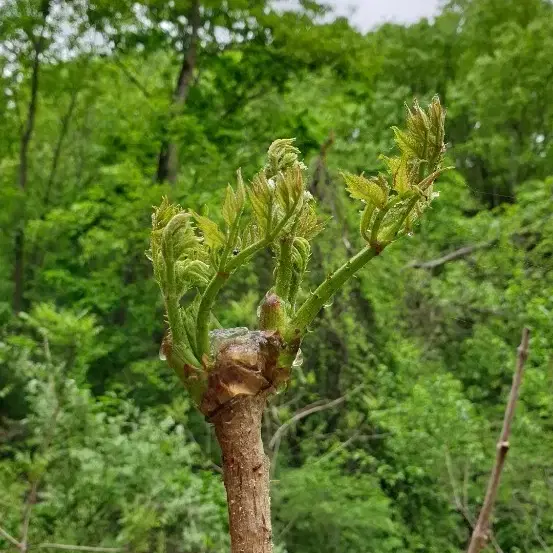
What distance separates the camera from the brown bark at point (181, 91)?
291 inches

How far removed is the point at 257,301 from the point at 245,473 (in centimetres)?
471

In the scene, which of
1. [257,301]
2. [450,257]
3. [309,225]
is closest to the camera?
[309,225]

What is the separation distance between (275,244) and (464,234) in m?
6.40

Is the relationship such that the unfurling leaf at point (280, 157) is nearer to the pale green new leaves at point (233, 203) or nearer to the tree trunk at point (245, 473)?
the pale green new leaves at point (233, 203)

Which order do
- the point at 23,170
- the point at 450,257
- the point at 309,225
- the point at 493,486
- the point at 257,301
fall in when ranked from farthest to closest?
the point at 23,170 < the point at 450,257 < the point at 257,301 < the point at 493,486 < the point at 309,225

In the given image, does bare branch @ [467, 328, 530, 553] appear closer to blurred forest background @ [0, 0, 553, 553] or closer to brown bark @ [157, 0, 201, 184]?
blurred forest background @ [0, 0, 553, 553]

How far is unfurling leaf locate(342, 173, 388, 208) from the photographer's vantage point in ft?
1.74

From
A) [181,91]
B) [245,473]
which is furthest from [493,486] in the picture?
[181,91]

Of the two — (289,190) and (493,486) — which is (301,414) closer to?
(493,486)

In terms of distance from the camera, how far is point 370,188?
53 centimetres

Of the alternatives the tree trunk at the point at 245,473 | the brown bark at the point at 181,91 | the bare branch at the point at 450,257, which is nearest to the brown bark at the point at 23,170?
the brown bark at the point at 181,91

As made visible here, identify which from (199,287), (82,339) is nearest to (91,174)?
(82,339)

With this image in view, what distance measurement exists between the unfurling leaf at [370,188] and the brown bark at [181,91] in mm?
6941

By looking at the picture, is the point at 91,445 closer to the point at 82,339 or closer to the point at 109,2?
the point at 82,339
